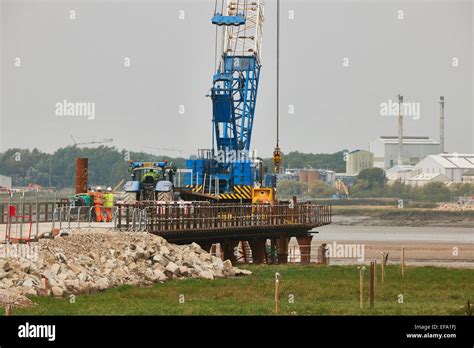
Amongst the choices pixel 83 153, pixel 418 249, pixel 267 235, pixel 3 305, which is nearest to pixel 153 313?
pixel 3 305

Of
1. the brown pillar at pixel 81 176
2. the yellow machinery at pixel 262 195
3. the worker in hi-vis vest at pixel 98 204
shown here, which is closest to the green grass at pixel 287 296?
the worker in hi-vis vest at pixel 98 204

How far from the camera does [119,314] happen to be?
33094 mm

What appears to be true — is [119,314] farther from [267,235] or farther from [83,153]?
[83,153]

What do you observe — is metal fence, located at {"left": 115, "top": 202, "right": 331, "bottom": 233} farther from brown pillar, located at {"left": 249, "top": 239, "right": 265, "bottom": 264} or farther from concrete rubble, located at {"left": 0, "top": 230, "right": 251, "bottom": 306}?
concrete rubble, located at {"left": 0, "top": 230, "right": 251, "bottom": 306}

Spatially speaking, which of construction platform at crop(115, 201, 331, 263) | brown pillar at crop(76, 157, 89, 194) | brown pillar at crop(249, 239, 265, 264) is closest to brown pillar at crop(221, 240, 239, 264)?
construction platform at crop(115, 201, 331, 263)

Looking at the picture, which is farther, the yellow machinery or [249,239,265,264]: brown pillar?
the yellow machinery

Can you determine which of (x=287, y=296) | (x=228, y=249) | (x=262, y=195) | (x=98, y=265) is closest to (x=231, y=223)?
(x=228, y=249)

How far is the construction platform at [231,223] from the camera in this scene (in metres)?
51.7

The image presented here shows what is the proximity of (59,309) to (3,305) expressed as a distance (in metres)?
1.33

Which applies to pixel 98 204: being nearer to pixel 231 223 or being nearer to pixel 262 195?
pixel 231 223

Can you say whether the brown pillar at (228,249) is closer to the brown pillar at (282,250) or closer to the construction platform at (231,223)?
the construction platform at (231,223)

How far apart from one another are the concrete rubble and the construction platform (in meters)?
2.35

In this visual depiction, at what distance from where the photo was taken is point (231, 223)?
198 feet

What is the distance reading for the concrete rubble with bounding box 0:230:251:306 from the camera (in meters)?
36.3
